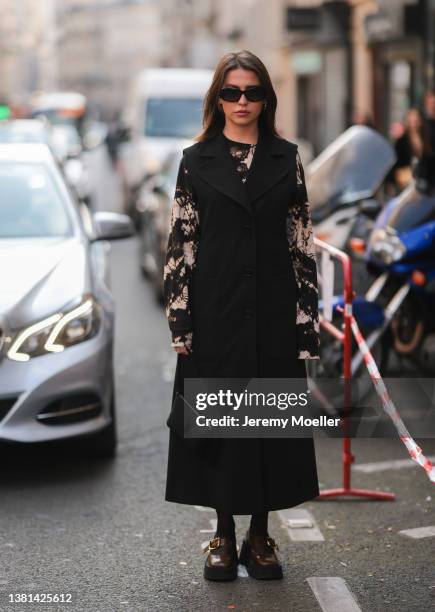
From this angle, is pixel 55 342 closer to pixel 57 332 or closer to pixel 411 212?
pixel 57 332

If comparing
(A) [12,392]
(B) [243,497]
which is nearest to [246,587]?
(B) [243,497]

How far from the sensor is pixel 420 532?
5449mm

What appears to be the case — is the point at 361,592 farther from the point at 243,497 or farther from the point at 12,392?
the point at 12,392

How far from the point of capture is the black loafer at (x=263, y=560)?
4812 mm

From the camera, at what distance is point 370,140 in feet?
27.7

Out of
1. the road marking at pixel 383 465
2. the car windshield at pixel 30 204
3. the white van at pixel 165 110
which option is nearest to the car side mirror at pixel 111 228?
the car windshield at pixel 30 204

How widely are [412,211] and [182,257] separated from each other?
10.6 ft

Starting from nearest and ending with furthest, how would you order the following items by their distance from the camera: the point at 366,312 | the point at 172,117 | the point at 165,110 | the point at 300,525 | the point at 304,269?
the point at 304,269, the point at 300,525, the point at 366,312, the point at 172,117, the point at 165,110

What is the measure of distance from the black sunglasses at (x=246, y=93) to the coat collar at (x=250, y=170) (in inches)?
6.5

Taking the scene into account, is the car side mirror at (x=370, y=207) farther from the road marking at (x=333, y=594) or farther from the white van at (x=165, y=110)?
the white van at (x=165, y=110)

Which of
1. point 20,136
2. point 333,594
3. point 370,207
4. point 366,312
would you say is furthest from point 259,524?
point 20,136

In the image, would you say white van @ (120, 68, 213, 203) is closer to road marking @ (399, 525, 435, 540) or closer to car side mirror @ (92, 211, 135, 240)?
car side mirror @ (92, 211, 135, 240)

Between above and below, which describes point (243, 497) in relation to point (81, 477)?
above

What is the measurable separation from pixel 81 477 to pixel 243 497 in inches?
74.4
